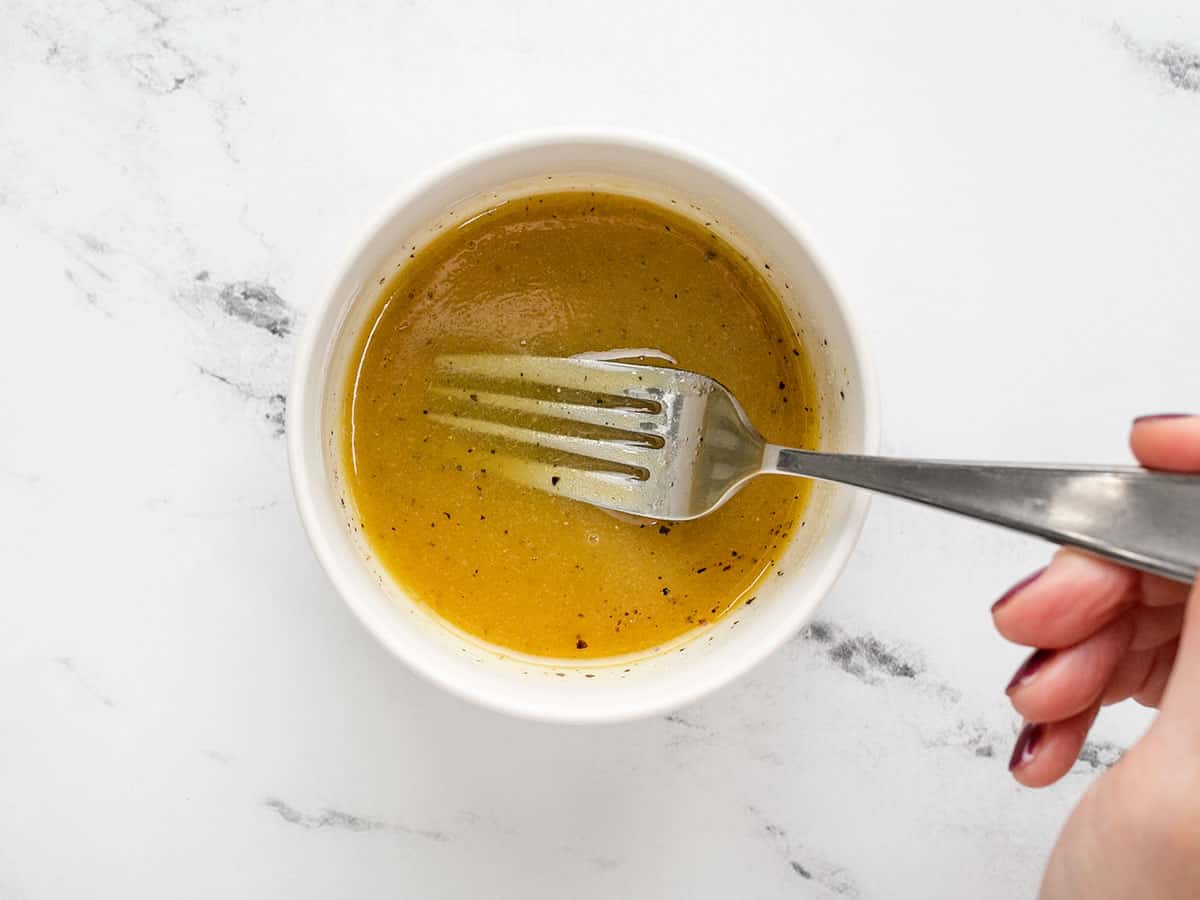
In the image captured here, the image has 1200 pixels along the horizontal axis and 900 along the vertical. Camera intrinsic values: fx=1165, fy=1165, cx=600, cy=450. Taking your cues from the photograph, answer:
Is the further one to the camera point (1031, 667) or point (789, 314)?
point (789, 314)

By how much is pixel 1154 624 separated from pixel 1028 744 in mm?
142

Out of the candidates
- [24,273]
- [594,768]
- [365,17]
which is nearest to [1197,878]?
[594,768]

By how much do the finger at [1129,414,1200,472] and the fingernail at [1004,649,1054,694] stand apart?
176mm

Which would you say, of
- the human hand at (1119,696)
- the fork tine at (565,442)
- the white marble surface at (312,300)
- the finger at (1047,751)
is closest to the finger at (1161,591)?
the human hand at (1119,696)

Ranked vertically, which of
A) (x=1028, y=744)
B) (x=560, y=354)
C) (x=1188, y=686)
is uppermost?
(x=560, y=354)

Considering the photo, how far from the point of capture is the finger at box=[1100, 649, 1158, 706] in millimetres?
999

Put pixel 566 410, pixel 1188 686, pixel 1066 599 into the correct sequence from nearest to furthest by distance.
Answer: pixel 1188 686 < pixel 1066 599 < pixel 566 410

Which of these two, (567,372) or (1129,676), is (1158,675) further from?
(567,372)

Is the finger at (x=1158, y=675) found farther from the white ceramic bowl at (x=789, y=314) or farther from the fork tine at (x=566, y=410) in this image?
the fork tine at (x=566, y=410)

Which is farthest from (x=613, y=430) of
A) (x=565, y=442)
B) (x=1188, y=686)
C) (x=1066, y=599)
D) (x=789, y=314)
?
(x=1188, y=686)

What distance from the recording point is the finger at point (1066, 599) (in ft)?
2.75

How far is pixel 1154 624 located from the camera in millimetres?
956

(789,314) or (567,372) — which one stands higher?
(789,314)

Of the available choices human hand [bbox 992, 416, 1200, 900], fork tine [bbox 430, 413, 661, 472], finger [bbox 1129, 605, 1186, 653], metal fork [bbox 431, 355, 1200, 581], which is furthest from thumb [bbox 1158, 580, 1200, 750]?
fork tine [bbox 430, 413, 661, 472]
